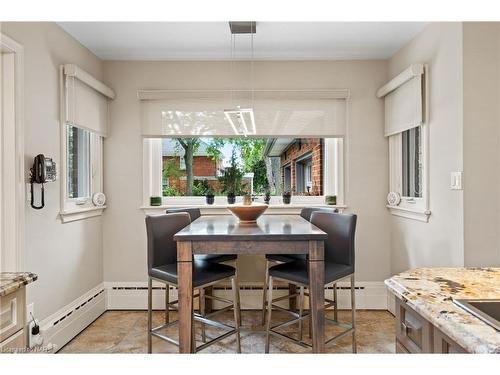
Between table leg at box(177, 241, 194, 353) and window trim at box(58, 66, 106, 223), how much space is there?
1.23 metres

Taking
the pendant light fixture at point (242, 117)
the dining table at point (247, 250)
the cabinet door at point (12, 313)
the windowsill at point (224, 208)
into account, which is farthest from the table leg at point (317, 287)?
the cabinet door at point (12, 313)

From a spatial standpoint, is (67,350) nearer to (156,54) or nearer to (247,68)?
(156,54)

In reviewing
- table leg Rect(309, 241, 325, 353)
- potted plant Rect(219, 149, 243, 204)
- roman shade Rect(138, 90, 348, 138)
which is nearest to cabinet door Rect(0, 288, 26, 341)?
table leg Rect(309, 241, 325, 353)

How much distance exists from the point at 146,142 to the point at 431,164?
263 cm

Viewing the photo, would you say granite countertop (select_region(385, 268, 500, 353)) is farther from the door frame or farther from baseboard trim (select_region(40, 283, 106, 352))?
baseboard trim (select_region(40, 283, 106, 352))

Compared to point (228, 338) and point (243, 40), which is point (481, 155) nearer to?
point (243, 40)

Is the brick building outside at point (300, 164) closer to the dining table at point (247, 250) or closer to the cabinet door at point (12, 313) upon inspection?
the dining table at point (247, 250)

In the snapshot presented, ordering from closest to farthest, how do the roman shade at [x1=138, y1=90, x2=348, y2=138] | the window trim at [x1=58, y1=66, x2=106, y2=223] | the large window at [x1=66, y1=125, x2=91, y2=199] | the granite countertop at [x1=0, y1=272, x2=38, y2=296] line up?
the granite countertop at [x1=0, y1=272, x2=38, y2=296], the window trim at [x1=58, y1=66, x2=106, y2=223], the large window at [x1=66, y1=125, x2=91, y2=199], the roman shade at [x1=138, y1=90, x2=348, y2=138]

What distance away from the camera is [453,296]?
102cm

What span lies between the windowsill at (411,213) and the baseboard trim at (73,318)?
9.36ft

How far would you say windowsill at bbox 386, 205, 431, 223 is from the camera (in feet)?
8.86

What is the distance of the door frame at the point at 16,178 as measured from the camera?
6.97 feet

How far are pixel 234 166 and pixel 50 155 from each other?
5.72ft

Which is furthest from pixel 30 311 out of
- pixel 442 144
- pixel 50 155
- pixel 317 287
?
pixel 442 144
